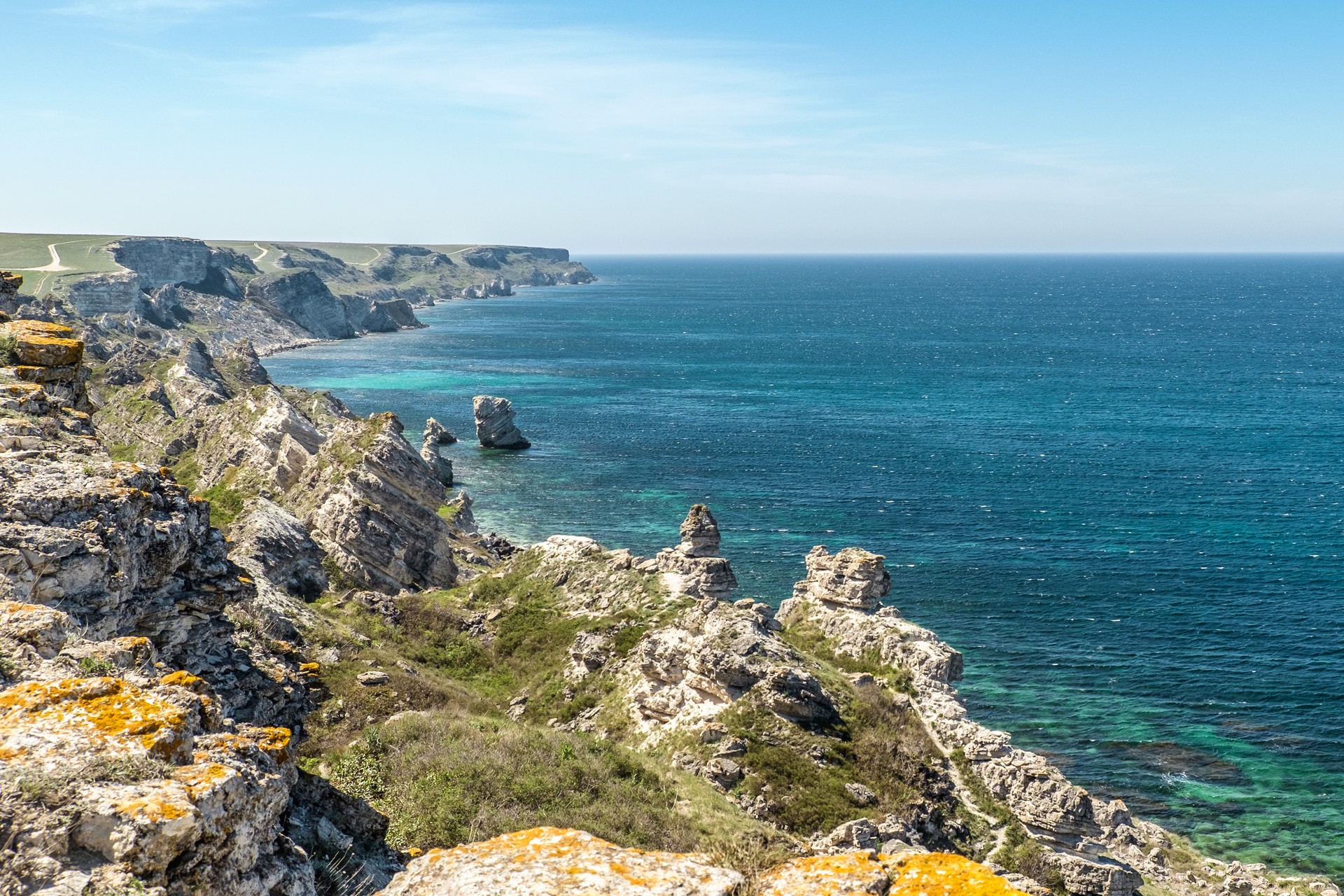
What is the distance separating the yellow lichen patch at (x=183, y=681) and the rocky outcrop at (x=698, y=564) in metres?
30.8

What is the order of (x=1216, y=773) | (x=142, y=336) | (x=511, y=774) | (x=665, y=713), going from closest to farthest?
1. (x=511, y=774)
2. (x=665, y=713)
3. (x=1216, y=773)
4. (x=142, y=336)

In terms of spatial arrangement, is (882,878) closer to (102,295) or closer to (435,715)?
(435,715)

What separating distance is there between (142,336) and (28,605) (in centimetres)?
18947

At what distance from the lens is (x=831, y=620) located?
45312 millimetres

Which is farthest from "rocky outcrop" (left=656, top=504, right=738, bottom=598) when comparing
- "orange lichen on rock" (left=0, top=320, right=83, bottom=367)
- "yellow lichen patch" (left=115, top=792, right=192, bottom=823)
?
"yellow lichen patch" (left=115, top=792, right=192, bottom=823)

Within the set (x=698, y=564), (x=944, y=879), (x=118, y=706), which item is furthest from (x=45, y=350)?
(x=698, y=564)

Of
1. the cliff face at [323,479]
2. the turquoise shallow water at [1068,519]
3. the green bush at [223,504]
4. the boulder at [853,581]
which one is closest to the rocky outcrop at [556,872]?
the boulder at [853,581]

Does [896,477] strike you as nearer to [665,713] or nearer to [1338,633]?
[1338,633]

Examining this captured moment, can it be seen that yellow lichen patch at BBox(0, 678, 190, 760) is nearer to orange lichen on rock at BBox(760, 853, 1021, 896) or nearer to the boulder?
orange lichen on rock at BBox(760, 853, 1021, 896)

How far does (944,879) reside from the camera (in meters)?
12.4

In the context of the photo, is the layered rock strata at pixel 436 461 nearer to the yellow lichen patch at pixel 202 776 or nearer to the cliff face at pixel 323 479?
the cliff face at pixel 323 479

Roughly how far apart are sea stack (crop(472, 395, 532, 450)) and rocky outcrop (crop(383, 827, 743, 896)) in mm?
117950

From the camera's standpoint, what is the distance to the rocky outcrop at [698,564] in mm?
45094

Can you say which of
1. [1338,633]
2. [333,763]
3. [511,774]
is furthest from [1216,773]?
[333,763]
